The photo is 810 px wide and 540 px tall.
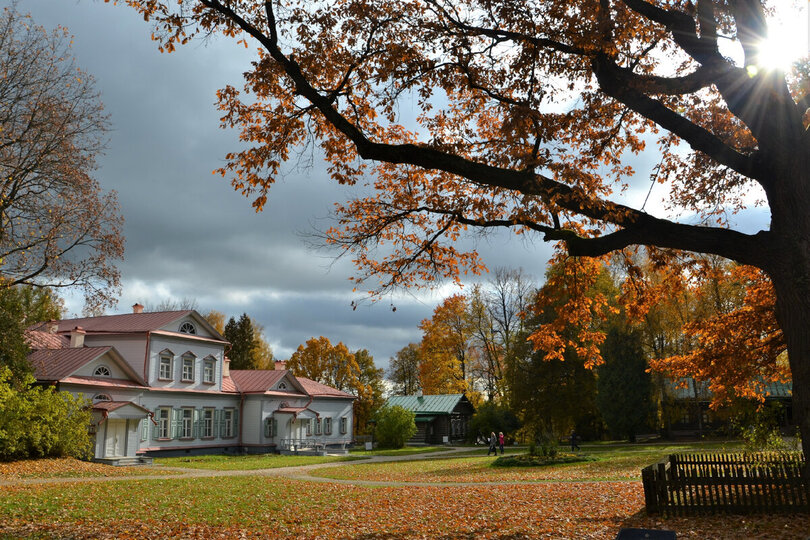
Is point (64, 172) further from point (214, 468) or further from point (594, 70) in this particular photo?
point (594, 70)

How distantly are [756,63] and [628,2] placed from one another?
2.52m

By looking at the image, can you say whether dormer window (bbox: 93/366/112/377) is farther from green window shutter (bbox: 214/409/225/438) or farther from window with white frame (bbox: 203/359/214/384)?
green window shutter (bbox: 214/409/225/438)

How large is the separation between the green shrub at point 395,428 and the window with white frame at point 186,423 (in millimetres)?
14750

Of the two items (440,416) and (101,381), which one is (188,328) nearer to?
(101,381)

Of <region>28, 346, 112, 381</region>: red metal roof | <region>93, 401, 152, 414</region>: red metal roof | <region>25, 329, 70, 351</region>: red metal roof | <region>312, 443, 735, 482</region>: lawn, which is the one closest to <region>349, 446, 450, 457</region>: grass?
<region>312, 443, 735, 482</region>: lawn

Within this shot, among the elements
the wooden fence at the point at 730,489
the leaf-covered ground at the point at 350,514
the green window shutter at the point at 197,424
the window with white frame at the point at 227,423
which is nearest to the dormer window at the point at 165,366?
the green window shutter at the point at 197,424

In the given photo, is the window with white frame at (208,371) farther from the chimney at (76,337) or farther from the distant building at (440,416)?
the distant building at (440,416)

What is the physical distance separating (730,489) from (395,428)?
3630cm

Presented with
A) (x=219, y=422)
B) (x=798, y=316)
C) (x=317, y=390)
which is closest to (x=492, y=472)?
(x=798, y=316)

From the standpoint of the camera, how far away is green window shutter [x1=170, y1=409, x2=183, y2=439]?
3662 cm

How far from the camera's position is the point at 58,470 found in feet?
79.3

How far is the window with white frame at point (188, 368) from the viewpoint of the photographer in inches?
1497

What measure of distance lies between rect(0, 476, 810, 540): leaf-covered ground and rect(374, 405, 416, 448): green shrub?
29.0 metres

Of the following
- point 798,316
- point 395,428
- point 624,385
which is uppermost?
point 624,385
